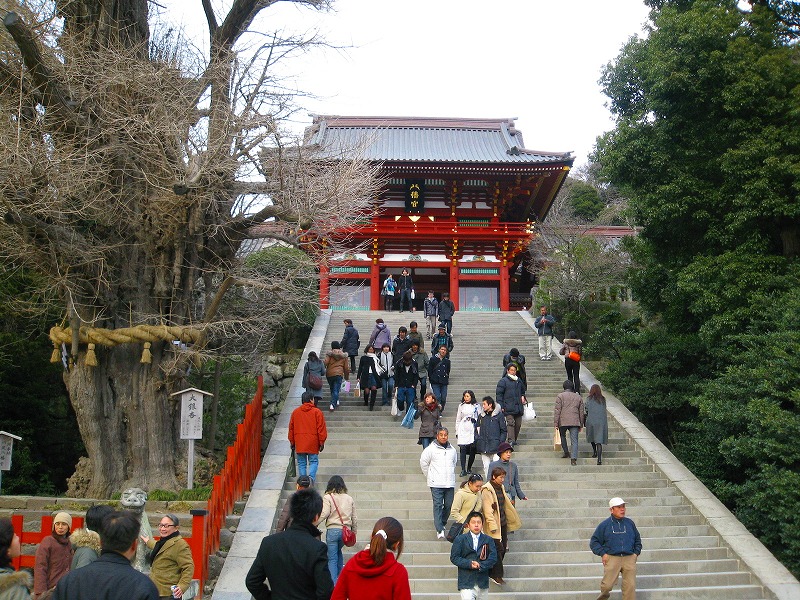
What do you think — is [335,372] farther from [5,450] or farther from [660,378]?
[660,378]

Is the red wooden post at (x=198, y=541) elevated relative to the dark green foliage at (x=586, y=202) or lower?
lower

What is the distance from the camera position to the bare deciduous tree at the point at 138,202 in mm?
10859

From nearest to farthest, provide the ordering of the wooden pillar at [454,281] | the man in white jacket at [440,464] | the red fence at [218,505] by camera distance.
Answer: the red fence at [218,505] < the man in white jacket at [440,464] < the wooden pillar at [454,281]

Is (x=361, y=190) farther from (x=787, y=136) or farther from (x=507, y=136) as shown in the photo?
(x=507, y=136)

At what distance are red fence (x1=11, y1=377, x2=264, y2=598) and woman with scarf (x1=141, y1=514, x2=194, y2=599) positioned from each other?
6.81 ft

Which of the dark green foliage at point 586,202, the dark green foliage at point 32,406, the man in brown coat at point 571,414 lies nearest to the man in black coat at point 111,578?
the man in brown coat at point 571,414

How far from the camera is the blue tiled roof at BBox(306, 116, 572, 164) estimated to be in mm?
27859

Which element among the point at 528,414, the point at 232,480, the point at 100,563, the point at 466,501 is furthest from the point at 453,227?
the point at 100,563

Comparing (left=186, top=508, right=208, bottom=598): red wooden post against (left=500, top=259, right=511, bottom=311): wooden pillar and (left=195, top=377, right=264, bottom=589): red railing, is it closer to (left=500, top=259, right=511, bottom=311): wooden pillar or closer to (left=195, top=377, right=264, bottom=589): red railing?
(left=195, top=377, right=264, bottom=589): red railing

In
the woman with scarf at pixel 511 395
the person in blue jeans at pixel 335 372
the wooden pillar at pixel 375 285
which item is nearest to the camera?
the woman with scarf at pixel 511 395

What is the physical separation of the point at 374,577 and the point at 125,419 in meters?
8.51

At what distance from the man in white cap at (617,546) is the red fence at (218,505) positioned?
4.24 m

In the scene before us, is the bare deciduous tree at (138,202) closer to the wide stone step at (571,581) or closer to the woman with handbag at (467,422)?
the woman with handbag at (467,422)

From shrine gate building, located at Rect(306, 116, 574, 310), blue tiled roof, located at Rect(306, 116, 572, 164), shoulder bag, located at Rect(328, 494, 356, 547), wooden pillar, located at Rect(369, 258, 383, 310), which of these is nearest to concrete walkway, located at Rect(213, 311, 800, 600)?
shoulder bag, located at Rect(328, 494, 356, 547)
